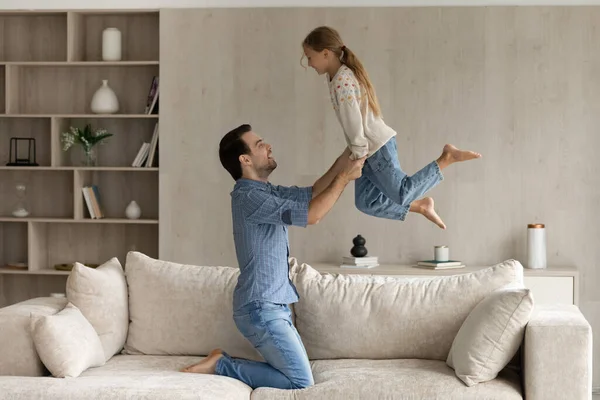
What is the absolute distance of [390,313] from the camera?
3889 millimetres

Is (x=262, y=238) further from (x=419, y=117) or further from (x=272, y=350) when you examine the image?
(x=419, y=117)

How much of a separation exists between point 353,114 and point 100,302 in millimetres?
1380

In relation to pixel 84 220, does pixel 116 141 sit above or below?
above

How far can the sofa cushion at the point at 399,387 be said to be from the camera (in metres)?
3.43

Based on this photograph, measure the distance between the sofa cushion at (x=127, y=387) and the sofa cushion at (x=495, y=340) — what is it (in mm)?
874

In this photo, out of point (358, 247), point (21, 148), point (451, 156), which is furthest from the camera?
point (21, 148)

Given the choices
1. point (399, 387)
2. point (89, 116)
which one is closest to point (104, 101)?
point (89, 116)

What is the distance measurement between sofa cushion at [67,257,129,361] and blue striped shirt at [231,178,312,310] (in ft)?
2.07

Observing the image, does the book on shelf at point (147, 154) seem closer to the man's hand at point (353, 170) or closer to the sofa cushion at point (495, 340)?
the man's hand at point (353, 170)

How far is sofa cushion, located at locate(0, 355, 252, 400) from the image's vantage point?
10.8 ft

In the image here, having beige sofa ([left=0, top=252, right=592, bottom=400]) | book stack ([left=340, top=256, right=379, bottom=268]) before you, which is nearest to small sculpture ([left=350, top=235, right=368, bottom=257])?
book stack ([left=340, top=256, right=379, bottom=268])

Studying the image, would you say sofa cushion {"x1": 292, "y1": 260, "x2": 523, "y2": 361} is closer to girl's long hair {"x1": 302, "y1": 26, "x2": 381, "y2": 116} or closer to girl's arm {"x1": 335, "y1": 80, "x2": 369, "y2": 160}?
girl's arm {"x1": 335, "y1": 80, "x2": 369, "y2": 160}

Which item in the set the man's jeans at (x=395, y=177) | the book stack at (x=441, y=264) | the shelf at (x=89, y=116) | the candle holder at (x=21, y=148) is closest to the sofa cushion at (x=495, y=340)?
the man's jeans at (x=395, y=177)

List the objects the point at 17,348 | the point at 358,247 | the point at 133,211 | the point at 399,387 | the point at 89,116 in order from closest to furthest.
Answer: the point at 399,387, the point at 17,348, the point at 358,247, the point at 89,116, the point at 133,211
